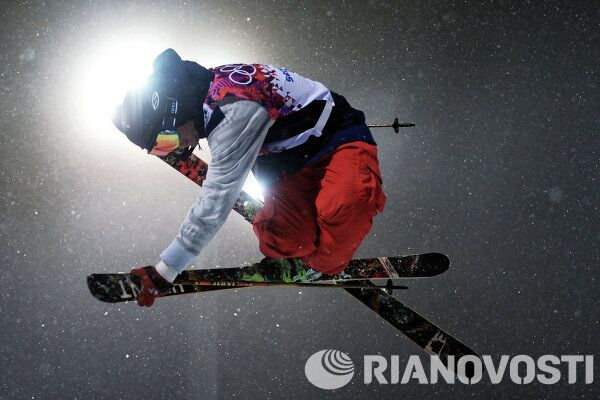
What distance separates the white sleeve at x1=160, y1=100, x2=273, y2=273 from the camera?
1348 mm

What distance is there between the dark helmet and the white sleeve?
0.09 meters

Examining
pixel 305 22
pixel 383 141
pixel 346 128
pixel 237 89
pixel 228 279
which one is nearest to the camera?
pixel 237 89

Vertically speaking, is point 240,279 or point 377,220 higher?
point 377,220

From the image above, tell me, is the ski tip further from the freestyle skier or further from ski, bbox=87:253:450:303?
the freestyle skier

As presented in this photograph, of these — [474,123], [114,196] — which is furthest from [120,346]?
[474,123]

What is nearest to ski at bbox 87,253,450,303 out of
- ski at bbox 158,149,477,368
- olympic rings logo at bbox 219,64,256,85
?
ski at bbox 158,149,477,368

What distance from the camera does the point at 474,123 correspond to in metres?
3.36

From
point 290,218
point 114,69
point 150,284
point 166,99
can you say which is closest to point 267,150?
point 290,218

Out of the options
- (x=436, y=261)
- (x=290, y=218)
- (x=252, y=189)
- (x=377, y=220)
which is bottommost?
(x=290, y=218)

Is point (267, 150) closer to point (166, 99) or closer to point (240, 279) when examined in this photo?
point (166, 99)

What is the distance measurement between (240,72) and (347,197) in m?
0.43

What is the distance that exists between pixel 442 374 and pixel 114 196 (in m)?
2.32

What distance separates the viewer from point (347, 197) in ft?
5.07

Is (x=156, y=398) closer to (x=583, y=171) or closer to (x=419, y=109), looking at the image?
(x=419, y=109)
